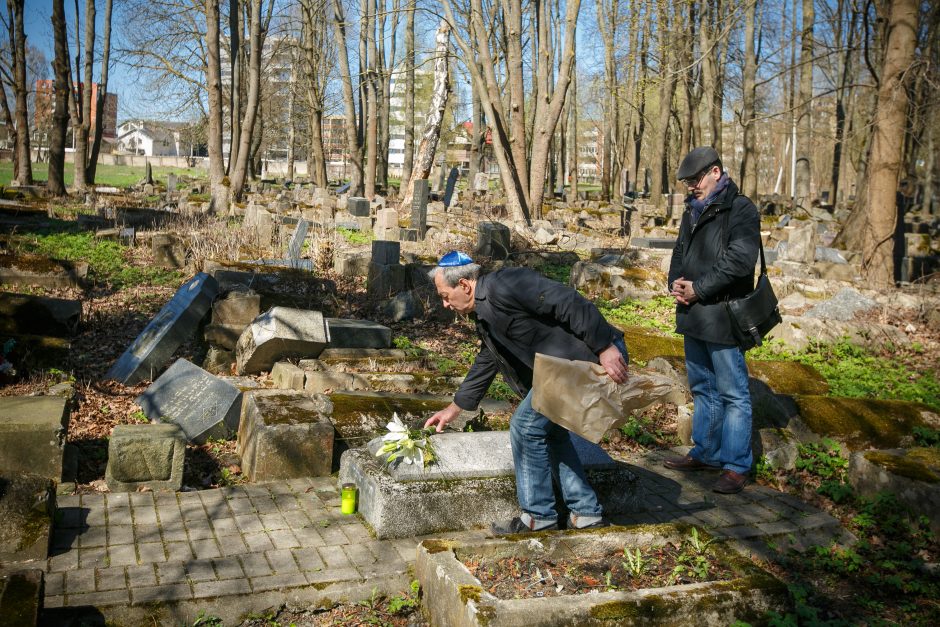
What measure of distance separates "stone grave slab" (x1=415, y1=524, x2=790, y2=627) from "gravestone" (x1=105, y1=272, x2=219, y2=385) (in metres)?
4.63

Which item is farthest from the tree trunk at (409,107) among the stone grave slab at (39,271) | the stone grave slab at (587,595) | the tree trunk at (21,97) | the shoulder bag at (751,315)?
the stone grave slab at (587,595)

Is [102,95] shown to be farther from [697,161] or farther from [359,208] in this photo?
[697,161]

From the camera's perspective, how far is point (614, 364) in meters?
3.78

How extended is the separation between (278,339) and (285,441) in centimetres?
214

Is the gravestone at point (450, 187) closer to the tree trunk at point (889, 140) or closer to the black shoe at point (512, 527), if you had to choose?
the tree trunk at point (889, 140)

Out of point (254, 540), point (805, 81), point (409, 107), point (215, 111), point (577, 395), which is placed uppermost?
point (805, 81)

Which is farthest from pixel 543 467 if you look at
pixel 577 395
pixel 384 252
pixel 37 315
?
pixel 384 252

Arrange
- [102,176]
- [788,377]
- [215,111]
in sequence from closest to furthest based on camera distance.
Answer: [788,377] → [215,111] → [102,176]

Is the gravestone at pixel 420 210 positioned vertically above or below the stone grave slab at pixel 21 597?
above

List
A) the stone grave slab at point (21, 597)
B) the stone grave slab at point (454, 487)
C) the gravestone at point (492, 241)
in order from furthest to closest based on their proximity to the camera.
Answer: the gravestone at point (492, 241) → the stone grave slab at point (454, 487) → the stone grave slab at point (21, 597)

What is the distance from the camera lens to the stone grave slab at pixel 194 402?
6129 mm

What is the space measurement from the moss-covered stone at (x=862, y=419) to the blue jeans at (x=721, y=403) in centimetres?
119

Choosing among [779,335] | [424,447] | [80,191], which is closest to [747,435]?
[424,447]

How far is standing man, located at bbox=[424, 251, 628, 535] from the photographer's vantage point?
3.78 m
